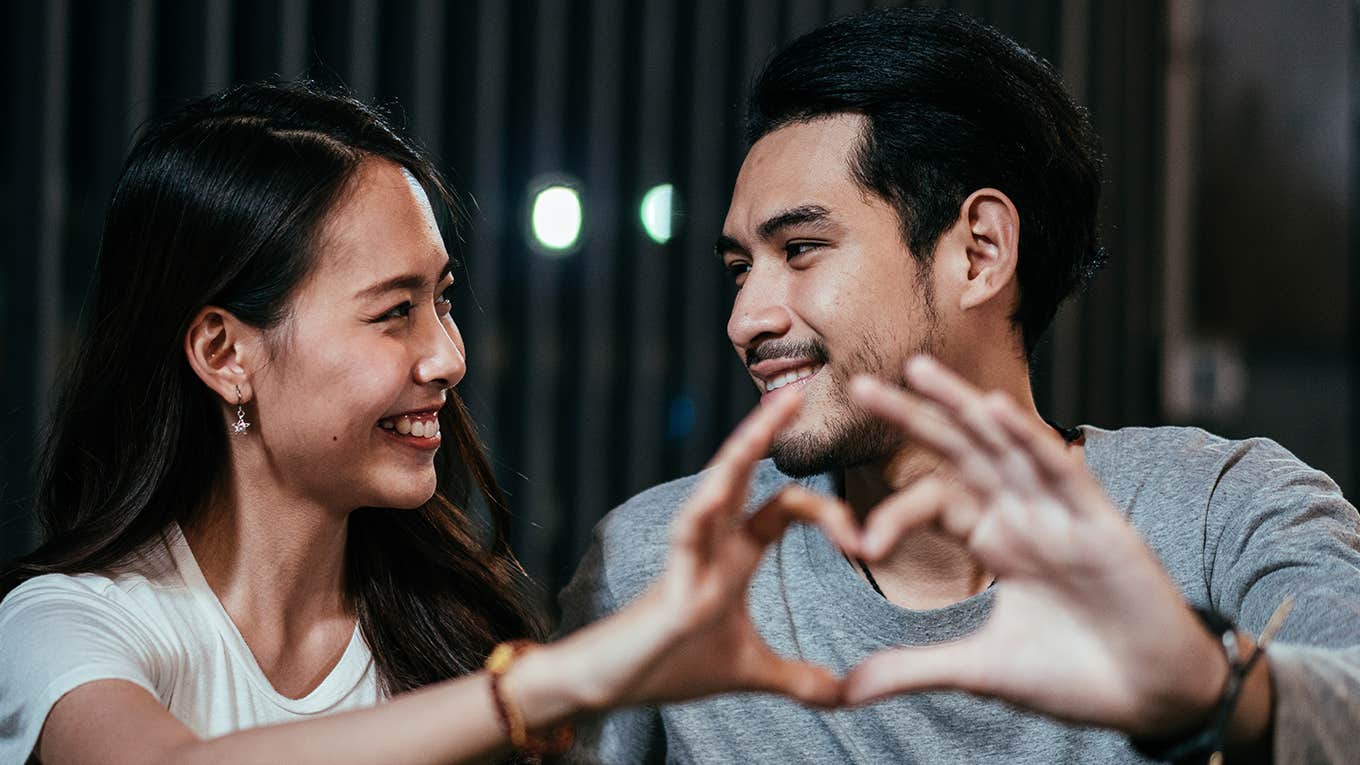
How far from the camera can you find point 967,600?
5.41 feet

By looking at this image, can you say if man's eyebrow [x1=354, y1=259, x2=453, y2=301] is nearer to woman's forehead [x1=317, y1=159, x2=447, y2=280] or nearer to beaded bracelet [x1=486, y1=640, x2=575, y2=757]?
woman's forehead [x1=317, y1=159, x2=447, y2=280]

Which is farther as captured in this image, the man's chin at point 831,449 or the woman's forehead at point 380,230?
the man's chin at point 831,449

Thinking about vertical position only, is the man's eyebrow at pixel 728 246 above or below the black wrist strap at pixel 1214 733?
above

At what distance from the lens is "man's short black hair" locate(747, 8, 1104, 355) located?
69.9 inches

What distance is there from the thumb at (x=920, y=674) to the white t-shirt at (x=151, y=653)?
2.50ft

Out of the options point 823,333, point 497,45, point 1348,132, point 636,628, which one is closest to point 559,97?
point 497,45

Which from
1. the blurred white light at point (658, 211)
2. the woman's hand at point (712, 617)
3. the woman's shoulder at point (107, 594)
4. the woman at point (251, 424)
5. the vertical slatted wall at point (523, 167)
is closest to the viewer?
the woman's hand at point (712, 617)

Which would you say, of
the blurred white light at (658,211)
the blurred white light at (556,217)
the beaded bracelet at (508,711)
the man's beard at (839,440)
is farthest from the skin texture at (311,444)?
the blurred white light at (658,211)

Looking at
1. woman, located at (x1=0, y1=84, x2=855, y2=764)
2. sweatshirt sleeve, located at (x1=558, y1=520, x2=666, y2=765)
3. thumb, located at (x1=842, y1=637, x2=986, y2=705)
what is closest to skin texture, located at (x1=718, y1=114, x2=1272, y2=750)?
thumb, located at (x1=842, y1=637, x2=986, y2=705)

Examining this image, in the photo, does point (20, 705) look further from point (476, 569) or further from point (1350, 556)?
point (1350, 556)

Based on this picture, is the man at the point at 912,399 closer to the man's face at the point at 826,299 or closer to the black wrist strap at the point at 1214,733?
the man's face at the point at 826,299

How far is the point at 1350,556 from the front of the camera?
1.46 m

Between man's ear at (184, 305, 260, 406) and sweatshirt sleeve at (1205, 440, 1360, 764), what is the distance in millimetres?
1159

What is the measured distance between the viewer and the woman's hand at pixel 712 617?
3.16 feet
